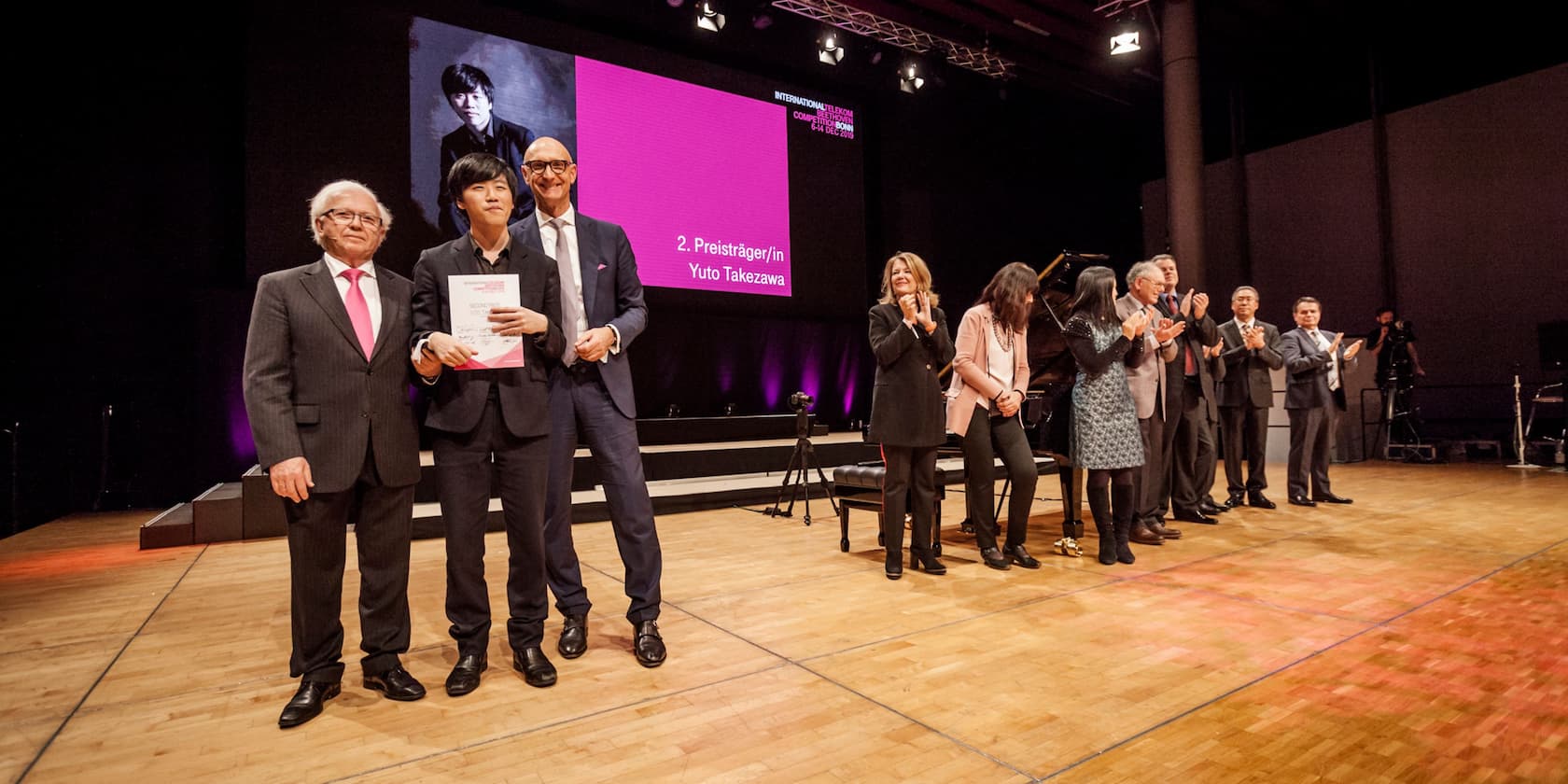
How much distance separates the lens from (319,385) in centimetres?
191

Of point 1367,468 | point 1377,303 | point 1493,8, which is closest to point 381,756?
point 1367,468

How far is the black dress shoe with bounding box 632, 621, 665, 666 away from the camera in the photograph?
2.23 metres

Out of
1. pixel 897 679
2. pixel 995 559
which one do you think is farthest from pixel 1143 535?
pixel 897 679

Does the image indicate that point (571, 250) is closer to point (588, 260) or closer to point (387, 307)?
point (588, 260)

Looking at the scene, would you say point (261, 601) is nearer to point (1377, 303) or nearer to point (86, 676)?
point (86, 676)

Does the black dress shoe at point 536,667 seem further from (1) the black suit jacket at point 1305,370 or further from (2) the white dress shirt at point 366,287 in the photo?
(1) the black suit jacket at point 1305,370

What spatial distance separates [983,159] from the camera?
10750mm

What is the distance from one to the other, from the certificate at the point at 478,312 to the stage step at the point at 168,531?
13.4ft

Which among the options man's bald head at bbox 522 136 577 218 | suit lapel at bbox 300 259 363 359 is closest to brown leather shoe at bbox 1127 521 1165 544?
man's bald head at bbox 522 136 577 218

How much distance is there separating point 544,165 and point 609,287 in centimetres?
41

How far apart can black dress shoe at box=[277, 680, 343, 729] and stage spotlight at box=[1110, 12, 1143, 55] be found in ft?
31.2

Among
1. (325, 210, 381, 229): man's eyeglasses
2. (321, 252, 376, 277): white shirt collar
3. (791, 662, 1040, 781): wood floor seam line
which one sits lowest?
(791, 662, 1040, 781): wood floor seam line

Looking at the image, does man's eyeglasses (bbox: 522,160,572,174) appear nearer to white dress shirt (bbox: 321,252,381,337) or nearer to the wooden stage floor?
white dress shirt (bbox: 321,252,381,337)

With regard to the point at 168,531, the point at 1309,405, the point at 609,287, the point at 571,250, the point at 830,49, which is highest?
the point at 830,49
